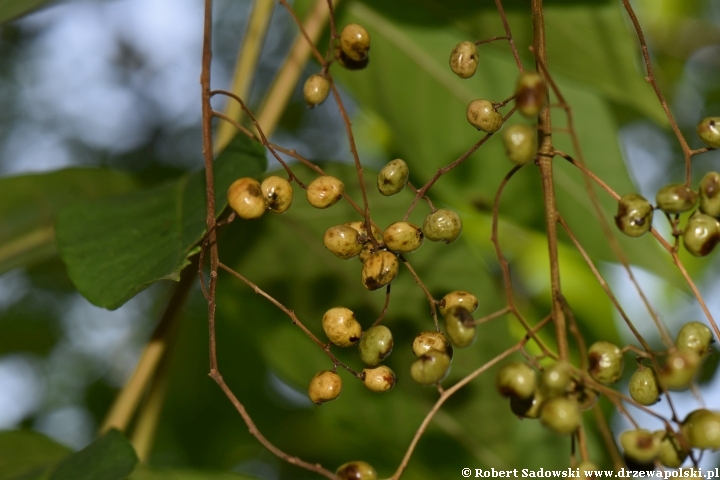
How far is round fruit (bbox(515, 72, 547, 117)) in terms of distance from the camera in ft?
1.38

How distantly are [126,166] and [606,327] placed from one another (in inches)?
55.6

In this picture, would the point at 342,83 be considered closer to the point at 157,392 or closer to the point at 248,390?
the point at 157,392

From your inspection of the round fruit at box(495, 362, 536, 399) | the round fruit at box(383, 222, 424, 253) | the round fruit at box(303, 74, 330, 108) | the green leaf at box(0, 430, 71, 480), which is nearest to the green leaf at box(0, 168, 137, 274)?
the green leaf at box(0, 430, 71, 480)

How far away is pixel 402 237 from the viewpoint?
1.71ft

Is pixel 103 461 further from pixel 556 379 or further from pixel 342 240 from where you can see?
pixel 556 379

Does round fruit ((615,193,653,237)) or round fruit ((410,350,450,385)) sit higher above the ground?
round fruit ((615,193,653,237))

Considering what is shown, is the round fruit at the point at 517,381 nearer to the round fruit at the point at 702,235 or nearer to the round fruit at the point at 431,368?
the round fruit at the point at 431,368

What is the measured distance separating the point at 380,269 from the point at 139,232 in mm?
277

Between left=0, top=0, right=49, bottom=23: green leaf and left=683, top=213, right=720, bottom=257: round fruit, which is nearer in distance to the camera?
left=683, top=213, right=720, bottom=257: round fruit

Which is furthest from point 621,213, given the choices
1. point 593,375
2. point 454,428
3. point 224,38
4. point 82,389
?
point 224,38

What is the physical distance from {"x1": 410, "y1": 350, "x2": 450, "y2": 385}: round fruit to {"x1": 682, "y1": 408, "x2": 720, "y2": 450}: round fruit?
15 centimetres

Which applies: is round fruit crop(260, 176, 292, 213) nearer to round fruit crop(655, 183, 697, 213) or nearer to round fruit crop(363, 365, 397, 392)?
round fruit crop(363, 365, 397, 392)

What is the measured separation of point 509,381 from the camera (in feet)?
1.53

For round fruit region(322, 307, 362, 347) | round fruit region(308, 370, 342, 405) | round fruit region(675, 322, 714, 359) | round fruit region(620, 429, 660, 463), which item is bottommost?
round fruit region(308, 370, 342, 405)
